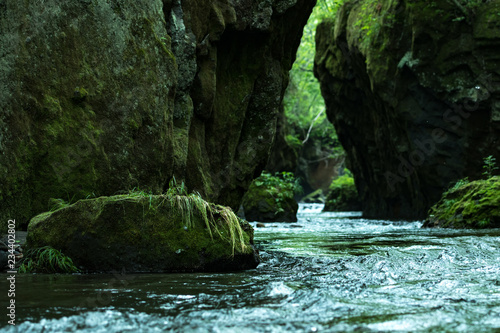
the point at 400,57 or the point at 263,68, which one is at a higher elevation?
the point at 400,57

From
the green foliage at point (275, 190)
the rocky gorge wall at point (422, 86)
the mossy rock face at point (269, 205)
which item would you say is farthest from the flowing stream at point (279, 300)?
the green foliage at point (275, 190)

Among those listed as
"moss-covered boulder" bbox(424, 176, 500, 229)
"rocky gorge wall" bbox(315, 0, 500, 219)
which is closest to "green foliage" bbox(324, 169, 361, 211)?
"rocky gorge wall" bbox(315, 0, 500, 219)

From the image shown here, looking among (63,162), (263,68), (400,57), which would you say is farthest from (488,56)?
(63,162)

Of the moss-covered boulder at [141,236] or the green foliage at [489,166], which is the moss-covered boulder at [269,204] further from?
the moss-covered boulder at [141,236]

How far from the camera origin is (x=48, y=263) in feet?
15.3

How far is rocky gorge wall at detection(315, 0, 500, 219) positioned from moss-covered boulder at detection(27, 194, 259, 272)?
11702 millimetres

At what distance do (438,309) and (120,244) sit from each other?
2.98 meters

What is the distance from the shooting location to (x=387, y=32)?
16219 millimetres

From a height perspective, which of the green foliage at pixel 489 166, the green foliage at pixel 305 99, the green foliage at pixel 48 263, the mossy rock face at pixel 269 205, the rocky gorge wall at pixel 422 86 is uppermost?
the green foliage at pixel 305 99

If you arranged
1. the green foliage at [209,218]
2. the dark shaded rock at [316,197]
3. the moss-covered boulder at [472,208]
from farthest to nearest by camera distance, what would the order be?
the dark shaded rock at [316,197]
the moss-covered boulder at [472,208]
the green foliage at [209,218]

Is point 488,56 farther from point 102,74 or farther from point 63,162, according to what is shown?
point 63,162

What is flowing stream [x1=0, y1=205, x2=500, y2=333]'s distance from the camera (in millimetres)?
2668

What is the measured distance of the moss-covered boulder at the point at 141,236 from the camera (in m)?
4.72

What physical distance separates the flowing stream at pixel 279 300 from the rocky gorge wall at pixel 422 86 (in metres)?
10.3
